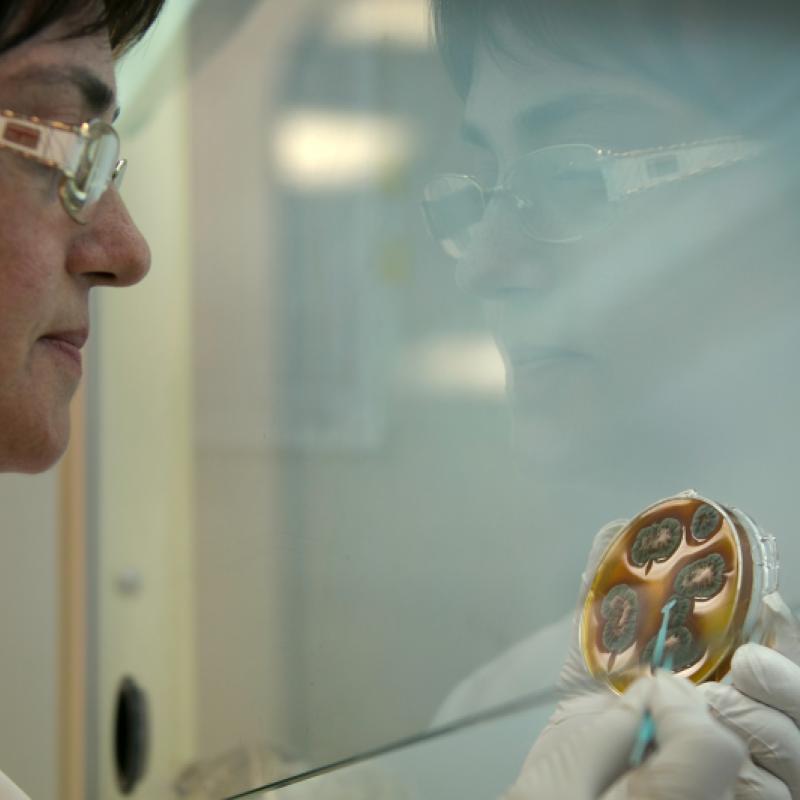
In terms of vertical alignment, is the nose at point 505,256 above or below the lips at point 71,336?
above

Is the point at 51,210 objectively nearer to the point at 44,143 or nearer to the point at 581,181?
the point at 44,143

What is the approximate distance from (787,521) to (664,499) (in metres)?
0.10

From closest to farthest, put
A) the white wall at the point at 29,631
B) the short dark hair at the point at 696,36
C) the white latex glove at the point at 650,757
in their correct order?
the white latex glove at the point at 650,757 → the short dark hair at the point at 696,36 → the white wall at the point at 29,631

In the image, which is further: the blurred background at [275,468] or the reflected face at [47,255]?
the blurred background at [275,468]

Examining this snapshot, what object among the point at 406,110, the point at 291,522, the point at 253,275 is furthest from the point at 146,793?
the point at 406,110

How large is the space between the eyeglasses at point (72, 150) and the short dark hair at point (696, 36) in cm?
43

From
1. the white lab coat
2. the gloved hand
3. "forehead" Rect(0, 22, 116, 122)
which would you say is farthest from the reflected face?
the gloved hand

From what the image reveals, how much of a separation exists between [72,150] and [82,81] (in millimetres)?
74

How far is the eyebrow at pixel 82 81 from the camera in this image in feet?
3.19

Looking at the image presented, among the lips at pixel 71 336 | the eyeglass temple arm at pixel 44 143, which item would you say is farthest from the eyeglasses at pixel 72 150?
the lips at pixel 71 336

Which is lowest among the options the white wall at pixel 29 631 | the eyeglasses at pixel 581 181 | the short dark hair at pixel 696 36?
the white wall at pixel 29 631

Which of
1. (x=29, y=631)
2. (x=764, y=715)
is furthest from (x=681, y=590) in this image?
(x=29, y=631)

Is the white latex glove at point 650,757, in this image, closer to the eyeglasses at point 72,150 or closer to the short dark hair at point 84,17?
the eyeglasses at point 72,150

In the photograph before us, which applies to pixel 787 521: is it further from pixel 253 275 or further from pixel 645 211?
pixel 253 275
